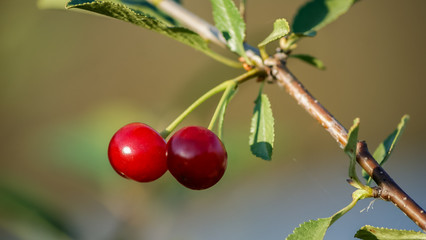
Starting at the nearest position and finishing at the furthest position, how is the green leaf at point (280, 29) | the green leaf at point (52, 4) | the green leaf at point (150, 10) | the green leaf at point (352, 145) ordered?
the green leaf at point (352, 145), the green leaf at point (280, 29), the green leaf at point (150, 10), the green leaf at point (52, 4)

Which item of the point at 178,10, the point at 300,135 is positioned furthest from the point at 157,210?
the point at 300,135

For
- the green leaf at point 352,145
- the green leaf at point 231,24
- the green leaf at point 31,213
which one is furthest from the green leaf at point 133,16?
the green leaf at point 31,213

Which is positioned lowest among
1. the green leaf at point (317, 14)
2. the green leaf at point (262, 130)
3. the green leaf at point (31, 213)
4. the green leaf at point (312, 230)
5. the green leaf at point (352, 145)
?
the green leaf at point (312, 230)

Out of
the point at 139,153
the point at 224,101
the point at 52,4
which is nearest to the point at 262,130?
the point at 224,101

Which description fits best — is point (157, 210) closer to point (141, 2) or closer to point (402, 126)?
point (141, 2)

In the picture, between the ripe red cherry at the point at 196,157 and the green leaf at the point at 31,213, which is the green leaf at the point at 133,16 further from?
the green leaf at the point at 31,213

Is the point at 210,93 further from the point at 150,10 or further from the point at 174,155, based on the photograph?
the point at 150,10

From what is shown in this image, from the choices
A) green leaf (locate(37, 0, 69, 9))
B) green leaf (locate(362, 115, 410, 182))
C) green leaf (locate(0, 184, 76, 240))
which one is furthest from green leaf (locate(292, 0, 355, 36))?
green leaf (locate(0, 184, 76, 240))
